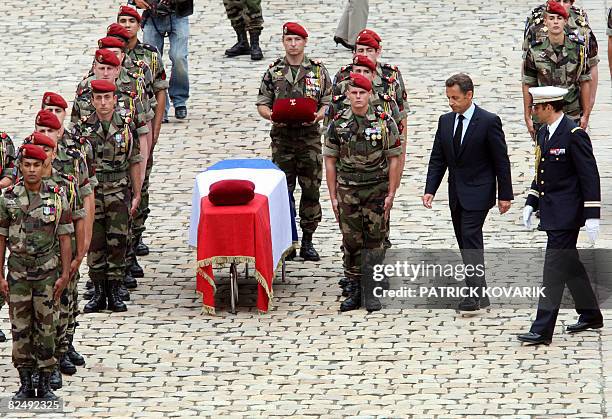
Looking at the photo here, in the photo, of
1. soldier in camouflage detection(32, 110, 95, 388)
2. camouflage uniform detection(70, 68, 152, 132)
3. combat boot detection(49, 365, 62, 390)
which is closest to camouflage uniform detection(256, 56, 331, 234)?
camouflage uniform detection(70, 68, 152, 132)

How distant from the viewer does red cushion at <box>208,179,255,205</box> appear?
1430 centimetres

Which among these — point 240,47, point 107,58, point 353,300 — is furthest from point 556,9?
point 240,47

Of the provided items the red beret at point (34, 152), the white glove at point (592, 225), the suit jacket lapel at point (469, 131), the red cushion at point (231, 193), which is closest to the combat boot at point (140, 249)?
the red cushion at point (231, 193)

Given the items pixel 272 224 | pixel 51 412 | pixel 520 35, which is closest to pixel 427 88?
pixel 520 35

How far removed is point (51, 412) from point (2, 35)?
11.7m

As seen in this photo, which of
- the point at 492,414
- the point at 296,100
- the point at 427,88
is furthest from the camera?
the point at 427,88

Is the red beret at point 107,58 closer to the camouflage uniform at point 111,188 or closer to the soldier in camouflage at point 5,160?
the camouflage uniform at point 111,188

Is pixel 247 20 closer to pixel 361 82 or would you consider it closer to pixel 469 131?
pixel 361 82

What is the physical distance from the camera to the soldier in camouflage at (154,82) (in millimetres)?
15695

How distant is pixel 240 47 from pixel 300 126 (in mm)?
6524

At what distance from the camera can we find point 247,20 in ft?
70.8

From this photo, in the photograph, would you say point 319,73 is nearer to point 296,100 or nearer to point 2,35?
point 296,100

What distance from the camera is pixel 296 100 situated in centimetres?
1547

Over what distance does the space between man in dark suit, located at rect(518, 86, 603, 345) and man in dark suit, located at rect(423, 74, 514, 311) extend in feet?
1.75
